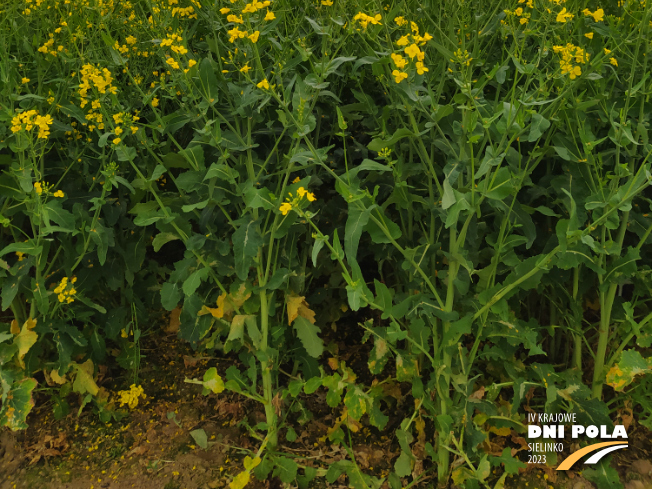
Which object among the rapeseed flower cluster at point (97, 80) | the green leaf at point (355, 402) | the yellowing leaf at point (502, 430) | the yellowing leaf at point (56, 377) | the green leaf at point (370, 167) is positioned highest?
the rapeseed flower cluster at point (97, 80)

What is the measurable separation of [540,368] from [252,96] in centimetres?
162

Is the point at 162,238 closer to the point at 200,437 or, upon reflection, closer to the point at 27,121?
the point at 27,121

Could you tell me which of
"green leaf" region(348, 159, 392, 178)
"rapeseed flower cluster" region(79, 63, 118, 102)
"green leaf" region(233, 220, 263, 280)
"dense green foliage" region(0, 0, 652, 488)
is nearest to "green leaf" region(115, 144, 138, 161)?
"dense green foliage" region(0, 0, 652, 488)

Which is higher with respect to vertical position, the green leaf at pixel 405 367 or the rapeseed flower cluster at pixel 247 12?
the rapeseed flower cluster at pixel 247 12

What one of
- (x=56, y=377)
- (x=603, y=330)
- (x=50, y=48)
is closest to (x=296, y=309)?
(x=56, y=377)

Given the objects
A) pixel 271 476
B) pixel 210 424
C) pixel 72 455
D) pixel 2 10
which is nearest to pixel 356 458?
pixel 271 476

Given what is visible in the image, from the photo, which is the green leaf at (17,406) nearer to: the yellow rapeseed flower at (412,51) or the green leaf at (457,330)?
the green leaf at (457,330)

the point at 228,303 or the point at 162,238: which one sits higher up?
the point at 162,238

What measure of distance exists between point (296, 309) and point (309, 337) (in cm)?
15

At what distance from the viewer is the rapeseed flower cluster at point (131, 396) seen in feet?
8.61

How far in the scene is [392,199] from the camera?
7.02 feet

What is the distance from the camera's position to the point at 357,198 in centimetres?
168

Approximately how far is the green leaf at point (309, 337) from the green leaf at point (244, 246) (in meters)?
0.49

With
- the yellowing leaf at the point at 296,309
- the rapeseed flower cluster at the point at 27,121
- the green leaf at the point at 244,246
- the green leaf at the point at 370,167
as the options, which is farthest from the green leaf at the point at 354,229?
the rapeseed flower cluster at the point at 27,121
